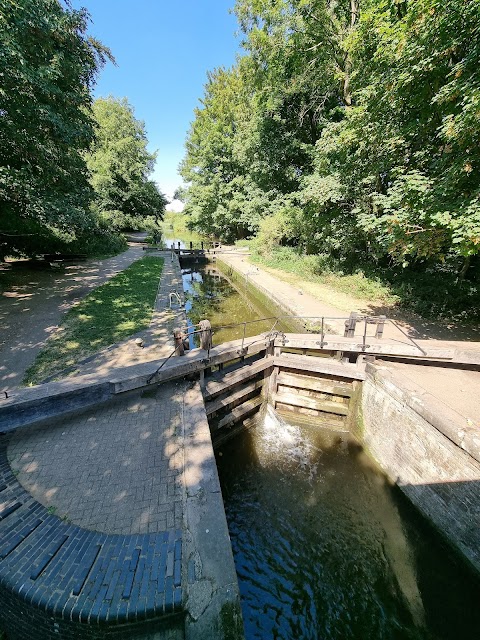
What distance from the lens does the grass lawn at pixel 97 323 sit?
703 cm

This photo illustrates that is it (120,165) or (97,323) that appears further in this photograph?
(120,165)

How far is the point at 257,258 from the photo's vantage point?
24.6 meters

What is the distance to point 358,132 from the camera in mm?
9516

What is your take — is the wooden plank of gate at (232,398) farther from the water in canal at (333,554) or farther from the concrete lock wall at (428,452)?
the concrete lock wall at (428,452)

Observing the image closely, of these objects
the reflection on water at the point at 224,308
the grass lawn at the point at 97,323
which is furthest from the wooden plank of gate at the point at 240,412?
the grass lawn at the point at 97,323

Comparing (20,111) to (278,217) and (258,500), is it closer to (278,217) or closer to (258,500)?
(258,500)

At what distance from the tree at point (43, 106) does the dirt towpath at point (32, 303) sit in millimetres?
3134

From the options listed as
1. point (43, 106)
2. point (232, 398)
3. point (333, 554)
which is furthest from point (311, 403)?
point (43, 106)

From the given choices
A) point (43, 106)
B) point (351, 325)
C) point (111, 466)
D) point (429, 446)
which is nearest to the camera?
point (111, 466)

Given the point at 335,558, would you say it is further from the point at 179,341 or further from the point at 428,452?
the point at 179,341

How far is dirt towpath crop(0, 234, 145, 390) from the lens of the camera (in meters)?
7.09

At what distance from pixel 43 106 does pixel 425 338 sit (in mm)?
14132

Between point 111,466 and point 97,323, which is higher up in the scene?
point 97,323

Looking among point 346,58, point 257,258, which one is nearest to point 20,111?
point 346,58
